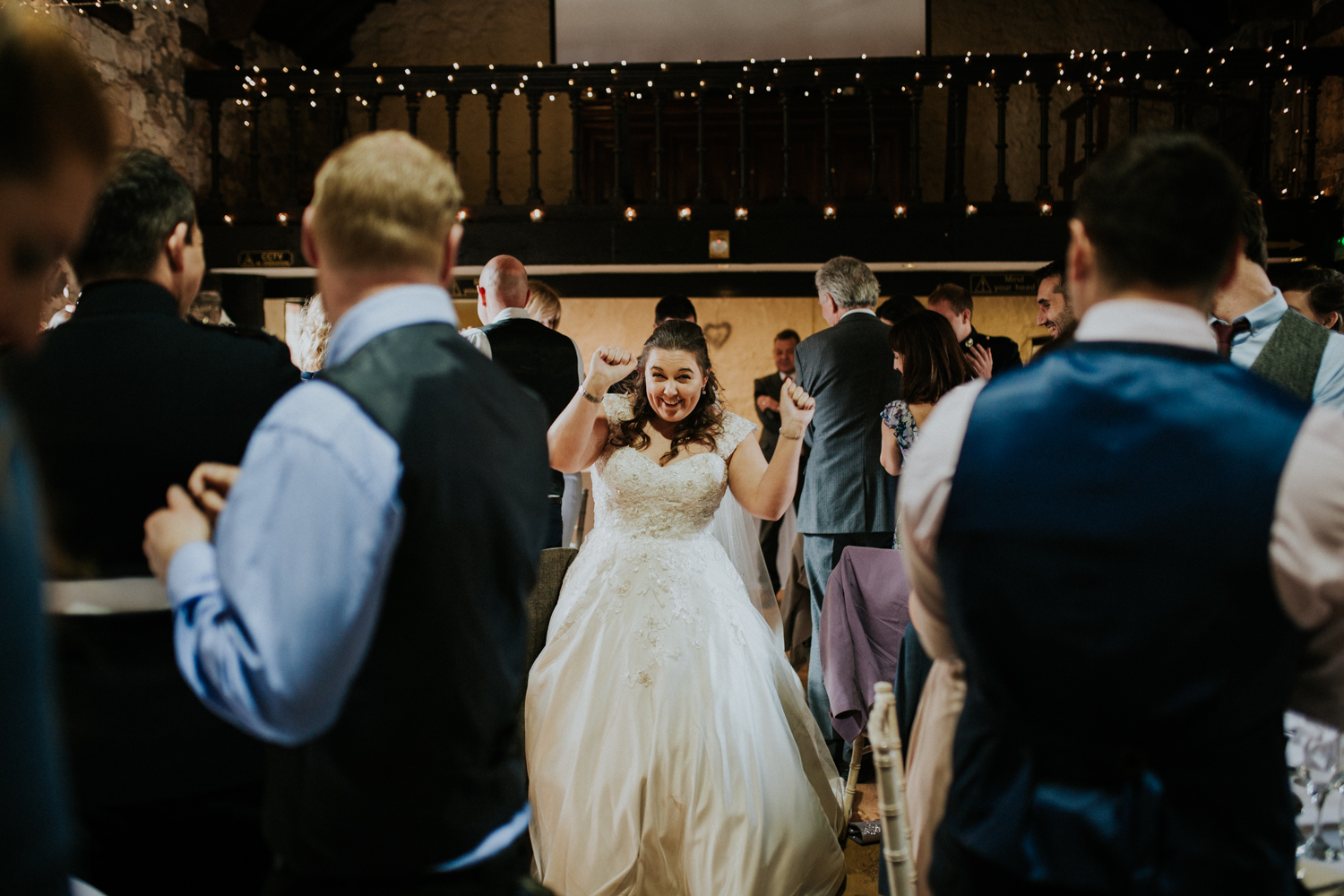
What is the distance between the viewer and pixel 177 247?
139 centimetres

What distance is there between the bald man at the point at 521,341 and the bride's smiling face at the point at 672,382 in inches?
40.9

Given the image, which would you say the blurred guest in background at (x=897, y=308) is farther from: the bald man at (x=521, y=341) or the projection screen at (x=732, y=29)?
the projection screen at (x=732, y=29)

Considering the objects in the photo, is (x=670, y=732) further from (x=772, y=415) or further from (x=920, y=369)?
(x=772, y=415)

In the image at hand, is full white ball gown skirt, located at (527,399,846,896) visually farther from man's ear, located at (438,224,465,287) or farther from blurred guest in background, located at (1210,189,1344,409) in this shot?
man's ear, located at (438,224,465,287)

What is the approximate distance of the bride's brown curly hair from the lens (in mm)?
2816

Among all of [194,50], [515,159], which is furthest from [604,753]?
[515,159]

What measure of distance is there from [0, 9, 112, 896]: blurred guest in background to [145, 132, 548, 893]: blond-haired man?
35 cm

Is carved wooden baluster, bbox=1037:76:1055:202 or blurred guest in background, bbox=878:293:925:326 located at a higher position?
carved wooden baluster, bbox=1037:76:1055:202

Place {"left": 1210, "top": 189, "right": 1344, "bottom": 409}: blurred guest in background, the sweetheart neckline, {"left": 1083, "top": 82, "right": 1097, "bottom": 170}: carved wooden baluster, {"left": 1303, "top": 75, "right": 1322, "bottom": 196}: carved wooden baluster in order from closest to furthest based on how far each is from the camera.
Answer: {"left": 1210, "top": 189, "right": 1344, "bottom": 409}: blurred guest in background < the sweetheart neckline < {"left": 1303, "top": 75, "right": 1322, "bottom": 196}: carved wooden baluster < {"left": 1083, "top": 82, "right": 1097, "bottom": 170}: carved wooden baluster

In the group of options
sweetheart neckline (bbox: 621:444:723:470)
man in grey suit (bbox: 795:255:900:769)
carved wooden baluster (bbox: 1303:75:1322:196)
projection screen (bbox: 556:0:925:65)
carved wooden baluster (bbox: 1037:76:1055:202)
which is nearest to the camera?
sweetheart neckline (bbox: 621:444:723:470)

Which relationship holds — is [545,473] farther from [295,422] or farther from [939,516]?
[939,516]

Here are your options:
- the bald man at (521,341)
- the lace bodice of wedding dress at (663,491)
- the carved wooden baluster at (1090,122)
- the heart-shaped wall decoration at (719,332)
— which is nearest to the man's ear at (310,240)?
the lace bodice of wedding dress at (663,491)

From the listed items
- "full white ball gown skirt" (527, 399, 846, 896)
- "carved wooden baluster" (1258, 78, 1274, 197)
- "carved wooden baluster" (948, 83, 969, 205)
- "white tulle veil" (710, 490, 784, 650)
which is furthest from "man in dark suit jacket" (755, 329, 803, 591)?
"carved wooden baluster" (1258, 78, 1274, 197)

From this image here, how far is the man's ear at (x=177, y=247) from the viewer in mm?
1381
